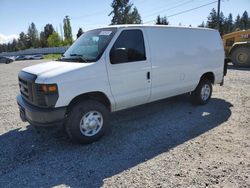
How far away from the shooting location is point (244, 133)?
16.0 feet

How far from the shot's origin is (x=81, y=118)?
4.37 metres

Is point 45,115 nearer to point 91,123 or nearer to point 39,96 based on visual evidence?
point 39,96

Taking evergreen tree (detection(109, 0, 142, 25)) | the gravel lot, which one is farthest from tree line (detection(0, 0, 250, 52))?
the gravel lot

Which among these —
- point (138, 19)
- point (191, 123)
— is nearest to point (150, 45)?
point (191, 123)

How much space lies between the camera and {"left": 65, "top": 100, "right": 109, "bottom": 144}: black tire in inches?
169

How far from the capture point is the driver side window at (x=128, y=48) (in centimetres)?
455

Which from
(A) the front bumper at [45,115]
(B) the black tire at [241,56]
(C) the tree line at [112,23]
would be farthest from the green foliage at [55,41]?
(A) the front bumper at [45,115]

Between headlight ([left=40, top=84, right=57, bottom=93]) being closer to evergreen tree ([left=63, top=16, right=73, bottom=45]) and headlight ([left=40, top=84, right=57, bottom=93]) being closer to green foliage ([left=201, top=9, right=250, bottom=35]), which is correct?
green foliage ([left=201, top=9, right=250, bottom=35])

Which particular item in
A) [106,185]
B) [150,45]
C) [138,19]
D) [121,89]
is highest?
[138,19]

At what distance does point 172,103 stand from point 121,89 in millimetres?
2845

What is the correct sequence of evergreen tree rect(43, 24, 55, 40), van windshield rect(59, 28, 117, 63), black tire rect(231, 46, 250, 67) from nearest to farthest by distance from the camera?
van windshield rect(59, 28, 117, 63) < black tire rect(231, 46, 250, 67) < evergreen tree rect(43, 24, 55, 40)

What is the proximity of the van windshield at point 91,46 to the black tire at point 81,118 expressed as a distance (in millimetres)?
833

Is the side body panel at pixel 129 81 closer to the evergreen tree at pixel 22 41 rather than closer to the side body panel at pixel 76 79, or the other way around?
the side body panel at pixel 76 79

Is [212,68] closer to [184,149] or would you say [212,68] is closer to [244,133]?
[244,133]
